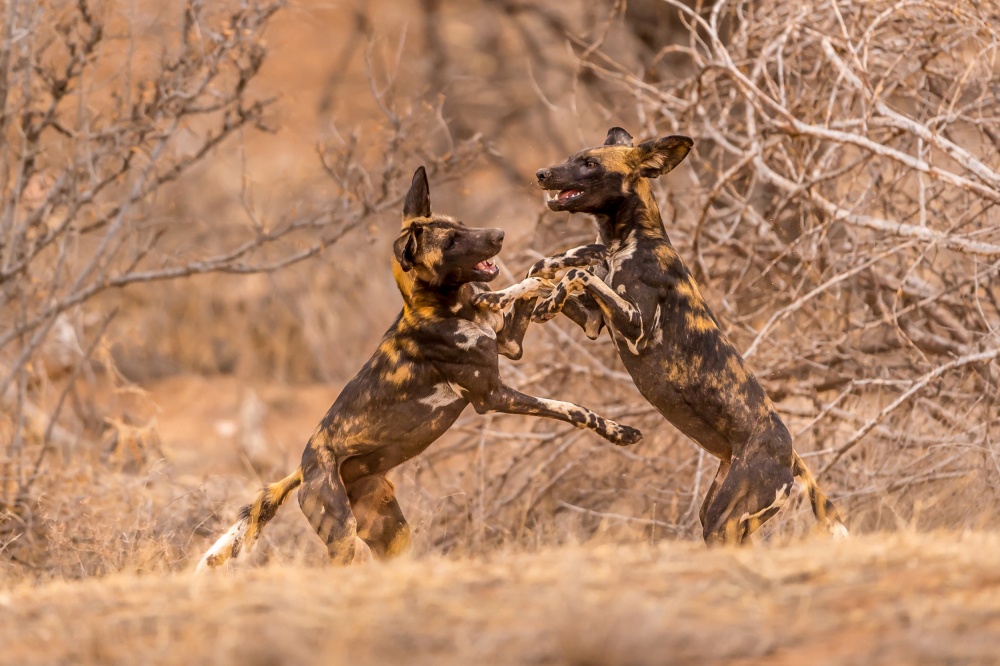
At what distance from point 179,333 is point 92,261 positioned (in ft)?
26.5

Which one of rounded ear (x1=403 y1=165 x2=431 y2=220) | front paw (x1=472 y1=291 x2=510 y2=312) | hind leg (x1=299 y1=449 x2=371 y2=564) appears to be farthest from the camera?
rounded ear (x1=403 y1=165 x2=431 y2=220)

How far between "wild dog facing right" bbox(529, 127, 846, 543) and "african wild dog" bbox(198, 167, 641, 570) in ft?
0.91

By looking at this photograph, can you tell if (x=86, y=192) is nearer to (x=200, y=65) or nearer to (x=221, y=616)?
(x=200, y=65)

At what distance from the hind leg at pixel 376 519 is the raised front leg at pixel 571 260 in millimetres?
1136

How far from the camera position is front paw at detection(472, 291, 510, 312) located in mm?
5422

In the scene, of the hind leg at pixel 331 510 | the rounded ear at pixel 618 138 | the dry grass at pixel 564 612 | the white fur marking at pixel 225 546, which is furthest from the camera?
the rounded ear at pixel 618 138

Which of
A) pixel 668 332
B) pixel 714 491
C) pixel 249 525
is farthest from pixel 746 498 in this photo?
pixel 249 525

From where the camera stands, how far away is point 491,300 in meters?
5.43

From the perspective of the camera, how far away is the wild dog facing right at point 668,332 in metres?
5.22

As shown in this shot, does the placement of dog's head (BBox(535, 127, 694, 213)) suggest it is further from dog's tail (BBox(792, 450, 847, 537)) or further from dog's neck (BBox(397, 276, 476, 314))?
dog's tail (BBox(792, 450, 847, 537))

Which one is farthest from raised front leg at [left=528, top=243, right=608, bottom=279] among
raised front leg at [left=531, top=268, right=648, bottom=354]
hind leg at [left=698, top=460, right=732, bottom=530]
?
hind leg at [left=698, top=460, right=732, bottom=530]

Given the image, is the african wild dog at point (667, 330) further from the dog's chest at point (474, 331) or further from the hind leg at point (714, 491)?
the dog's chest at point (474, 331)

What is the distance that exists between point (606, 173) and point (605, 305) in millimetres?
642

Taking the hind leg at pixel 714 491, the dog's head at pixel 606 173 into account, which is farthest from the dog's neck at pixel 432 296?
the hind leg at pixel 714 491
